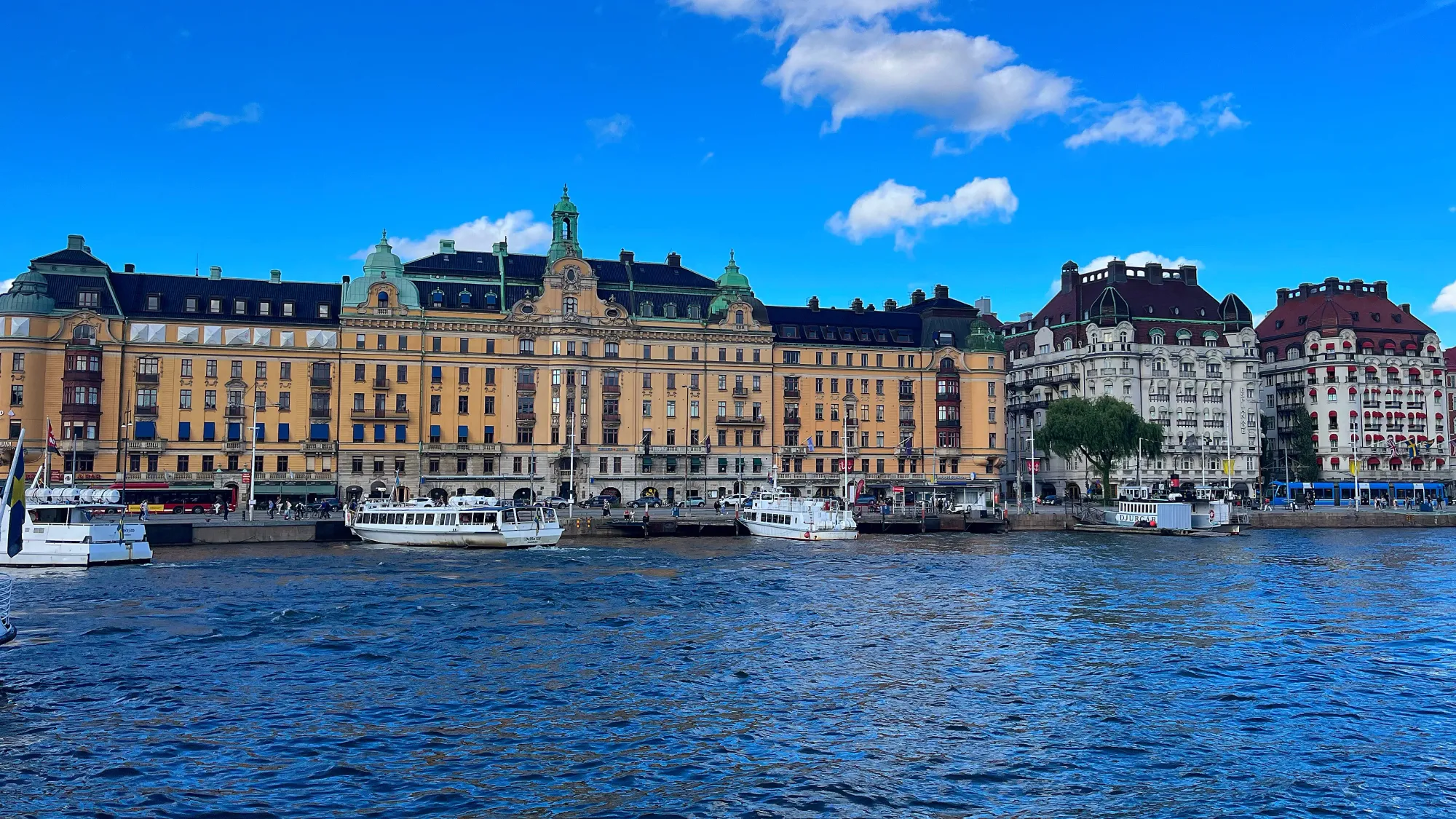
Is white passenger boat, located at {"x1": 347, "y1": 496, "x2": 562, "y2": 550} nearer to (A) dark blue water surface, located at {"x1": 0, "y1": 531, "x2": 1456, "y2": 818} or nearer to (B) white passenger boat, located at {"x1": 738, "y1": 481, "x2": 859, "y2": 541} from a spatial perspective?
(B) white passenger boat, located at {"x1": 738, "y1": 481, "x2": 859, "y2": 541}

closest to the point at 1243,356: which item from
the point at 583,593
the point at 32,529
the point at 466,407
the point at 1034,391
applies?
the point at 1034,391

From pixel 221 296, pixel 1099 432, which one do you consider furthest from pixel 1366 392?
pixel 221 296

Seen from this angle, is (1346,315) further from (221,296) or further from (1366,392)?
(221,296)

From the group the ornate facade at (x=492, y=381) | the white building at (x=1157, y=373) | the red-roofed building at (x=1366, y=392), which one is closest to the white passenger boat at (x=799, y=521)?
the ornate facade at (x=492, y=381)

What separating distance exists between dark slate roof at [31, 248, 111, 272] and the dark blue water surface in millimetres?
71628

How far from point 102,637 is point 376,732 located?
20273 mm

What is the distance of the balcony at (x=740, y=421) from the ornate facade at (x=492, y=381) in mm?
236

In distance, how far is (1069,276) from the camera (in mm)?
186625

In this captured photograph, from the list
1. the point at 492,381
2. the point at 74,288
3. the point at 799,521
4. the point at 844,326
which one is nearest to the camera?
the point at 799,521

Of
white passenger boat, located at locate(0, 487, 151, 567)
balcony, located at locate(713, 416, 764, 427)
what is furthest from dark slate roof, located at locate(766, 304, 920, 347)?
white passenger boat, located at locate(0, 487, 151, 567)

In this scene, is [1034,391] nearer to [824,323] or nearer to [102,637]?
[824,323]

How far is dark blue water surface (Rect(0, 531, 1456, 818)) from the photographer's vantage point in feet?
93.0

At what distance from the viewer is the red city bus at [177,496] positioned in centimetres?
11819

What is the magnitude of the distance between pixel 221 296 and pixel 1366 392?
163714mm
